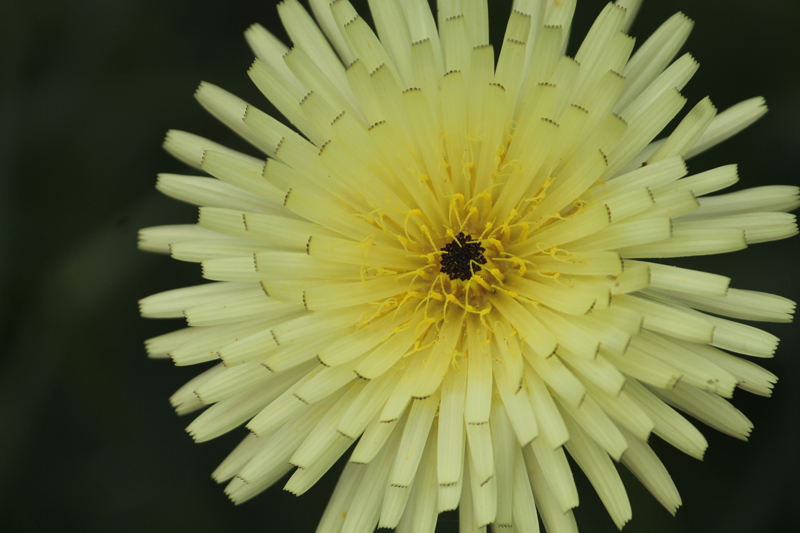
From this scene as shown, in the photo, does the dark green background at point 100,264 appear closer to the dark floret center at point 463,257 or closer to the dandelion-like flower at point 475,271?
the dandelion-like flower at point 475,271

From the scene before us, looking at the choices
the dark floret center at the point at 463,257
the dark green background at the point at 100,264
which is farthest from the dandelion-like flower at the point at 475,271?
the dark green background at the point at 100,264

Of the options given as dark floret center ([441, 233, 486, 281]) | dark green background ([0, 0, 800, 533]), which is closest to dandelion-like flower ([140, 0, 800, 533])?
dark floret center ([441, 233, 486, 281])

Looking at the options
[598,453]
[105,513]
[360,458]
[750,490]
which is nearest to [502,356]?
[598,453]

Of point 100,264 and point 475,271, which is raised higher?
point 475,271

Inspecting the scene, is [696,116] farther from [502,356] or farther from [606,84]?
[502,356]

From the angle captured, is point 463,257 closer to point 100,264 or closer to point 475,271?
point 475,271

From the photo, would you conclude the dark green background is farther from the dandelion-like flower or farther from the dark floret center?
the dark floret center

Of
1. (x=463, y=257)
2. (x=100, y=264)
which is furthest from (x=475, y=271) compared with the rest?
(x=100, y=264)
